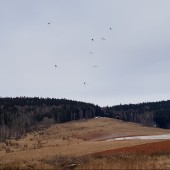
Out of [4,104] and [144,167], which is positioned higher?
[4,104]

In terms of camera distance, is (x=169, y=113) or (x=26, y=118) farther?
(x=169, y=113)

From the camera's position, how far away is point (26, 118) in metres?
168

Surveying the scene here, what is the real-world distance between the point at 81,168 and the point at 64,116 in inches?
5803

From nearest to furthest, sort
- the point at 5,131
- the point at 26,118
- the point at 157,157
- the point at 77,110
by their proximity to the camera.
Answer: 1. the point at 157,157
2. the point at 5,131
3. the point at 26,118
4. the point at 77,110

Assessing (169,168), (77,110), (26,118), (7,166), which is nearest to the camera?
(169,168)

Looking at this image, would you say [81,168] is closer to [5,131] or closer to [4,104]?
[5,131]

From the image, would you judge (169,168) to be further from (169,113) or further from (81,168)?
(169,113)

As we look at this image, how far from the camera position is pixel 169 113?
7825 inches

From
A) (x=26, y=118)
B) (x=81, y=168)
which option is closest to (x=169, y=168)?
Result: (x=81, y=168)

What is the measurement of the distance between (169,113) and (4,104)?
74.7 meters

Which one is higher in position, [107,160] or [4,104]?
[4,104]

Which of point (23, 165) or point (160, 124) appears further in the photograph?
point (160, 124)

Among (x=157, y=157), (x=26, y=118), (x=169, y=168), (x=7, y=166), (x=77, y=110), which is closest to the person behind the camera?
(x=169, y=168)

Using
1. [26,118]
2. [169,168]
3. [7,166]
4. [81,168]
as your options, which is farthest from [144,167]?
[26,118]
